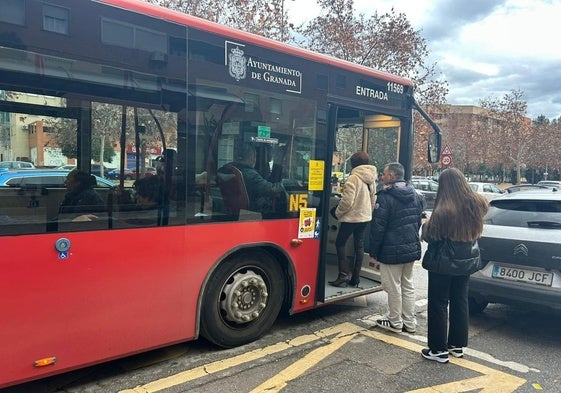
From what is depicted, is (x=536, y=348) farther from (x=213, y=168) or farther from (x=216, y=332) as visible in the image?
(x=213, y=168)

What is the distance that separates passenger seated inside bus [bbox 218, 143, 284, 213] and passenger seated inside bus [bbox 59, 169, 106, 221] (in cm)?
117

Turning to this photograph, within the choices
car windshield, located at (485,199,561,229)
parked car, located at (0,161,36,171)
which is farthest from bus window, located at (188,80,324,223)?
car windshield, located at (485,199,561,229)

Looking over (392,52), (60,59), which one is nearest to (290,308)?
(60,59)

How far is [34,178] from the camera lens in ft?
9.38

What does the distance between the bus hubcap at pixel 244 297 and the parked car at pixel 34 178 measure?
5.46 ft

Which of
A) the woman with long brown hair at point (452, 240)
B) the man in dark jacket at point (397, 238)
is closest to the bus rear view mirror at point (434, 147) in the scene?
the man in dark jacket at point (397, 238)

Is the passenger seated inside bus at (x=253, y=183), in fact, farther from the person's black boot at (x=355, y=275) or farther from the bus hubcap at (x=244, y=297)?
the person's black boot at (x=355, y=275)

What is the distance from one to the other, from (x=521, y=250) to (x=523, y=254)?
44mm

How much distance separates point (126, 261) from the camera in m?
3.18

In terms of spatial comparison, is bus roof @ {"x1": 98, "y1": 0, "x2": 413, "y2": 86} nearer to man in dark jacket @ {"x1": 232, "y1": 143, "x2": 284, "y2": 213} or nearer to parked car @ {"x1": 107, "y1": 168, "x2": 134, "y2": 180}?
man in dark jacket @ {"x1": 232, "y1": 143, "x2": 284, "y2": 213}

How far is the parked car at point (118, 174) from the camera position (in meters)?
3.19

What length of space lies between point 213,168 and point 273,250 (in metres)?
1.04

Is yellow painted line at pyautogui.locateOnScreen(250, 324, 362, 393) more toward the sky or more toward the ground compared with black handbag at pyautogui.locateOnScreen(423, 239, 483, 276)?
more toward the ground

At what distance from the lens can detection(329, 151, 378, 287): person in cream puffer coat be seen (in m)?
5.04
